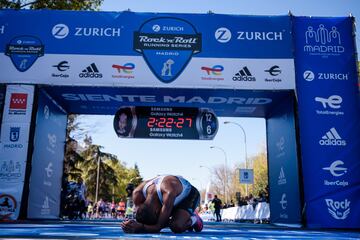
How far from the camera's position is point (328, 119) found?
37.1 ft

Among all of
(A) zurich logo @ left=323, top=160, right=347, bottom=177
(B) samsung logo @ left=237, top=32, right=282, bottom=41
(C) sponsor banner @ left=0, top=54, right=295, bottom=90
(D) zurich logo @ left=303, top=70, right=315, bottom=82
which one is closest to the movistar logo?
(A) zurich logo @ left=323, top=160, right=347, bottom=177

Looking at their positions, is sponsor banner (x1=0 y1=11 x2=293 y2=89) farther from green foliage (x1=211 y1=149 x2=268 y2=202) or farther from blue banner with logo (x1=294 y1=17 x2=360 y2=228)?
green foliage (x1=211 y1=149 x2=268 y2=202)

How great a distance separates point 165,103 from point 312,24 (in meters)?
5.49

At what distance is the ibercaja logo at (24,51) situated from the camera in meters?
11.6

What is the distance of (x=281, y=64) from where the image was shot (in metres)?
11.6

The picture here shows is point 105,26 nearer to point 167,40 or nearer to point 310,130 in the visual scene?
point 167,40

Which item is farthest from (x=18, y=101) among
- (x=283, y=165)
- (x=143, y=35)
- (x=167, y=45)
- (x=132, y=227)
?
(x=283, y=165)

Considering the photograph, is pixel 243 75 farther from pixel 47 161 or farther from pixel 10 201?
pixel 10 201

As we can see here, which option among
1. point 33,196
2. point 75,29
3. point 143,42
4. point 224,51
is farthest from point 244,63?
point 33,196

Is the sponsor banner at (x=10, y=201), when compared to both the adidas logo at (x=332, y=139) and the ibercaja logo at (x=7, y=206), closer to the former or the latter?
the ibercaja logo at (x=7, y=206)

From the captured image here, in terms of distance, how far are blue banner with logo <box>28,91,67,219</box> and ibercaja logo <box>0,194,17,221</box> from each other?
66cm

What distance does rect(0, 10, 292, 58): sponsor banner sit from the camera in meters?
11.8

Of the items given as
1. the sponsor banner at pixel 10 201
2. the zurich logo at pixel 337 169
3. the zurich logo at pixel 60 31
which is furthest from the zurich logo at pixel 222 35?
the sponsor banner at pixel 10 201

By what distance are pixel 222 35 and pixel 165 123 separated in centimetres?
342
